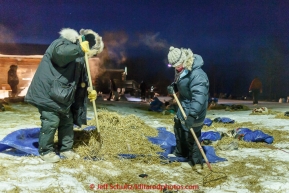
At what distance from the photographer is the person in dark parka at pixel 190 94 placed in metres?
3.95

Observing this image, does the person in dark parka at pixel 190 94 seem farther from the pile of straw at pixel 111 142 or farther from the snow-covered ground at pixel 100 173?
the pile of straw at pixel 111 142

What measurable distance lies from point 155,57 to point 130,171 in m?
30.0

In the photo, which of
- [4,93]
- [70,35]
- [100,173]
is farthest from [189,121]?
[4,93]

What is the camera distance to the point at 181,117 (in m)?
4.34

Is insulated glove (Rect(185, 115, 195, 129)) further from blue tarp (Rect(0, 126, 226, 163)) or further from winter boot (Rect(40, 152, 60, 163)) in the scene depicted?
winter boot (Rect(40, 152, 60, 163))

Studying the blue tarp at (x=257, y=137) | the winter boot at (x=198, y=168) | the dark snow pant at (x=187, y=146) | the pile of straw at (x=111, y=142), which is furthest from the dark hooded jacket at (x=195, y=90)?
the blue tarp at (x=257, y=137)

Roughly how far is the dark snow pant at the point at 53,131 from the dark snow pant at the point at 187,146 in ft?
5.30

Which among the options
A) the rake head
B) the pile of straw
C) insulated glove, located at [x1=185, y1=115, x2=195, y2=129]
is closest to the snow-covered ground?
→ the rake head

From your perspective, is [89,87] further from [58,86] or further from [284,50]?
[284,50]

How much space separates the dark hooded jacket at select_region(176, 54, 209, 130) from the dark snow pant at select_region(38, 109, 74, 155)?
5.39ft

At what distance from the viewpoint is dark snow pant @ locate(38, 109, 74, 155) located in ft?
13.2

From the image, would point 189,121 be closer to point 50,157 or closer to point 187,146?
point 187,146

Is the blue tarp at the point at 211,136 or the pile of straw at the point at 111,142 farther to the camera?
the blue tarp at the point at 211,136

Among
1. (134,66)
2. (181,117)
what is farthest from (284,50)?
(181,117)
